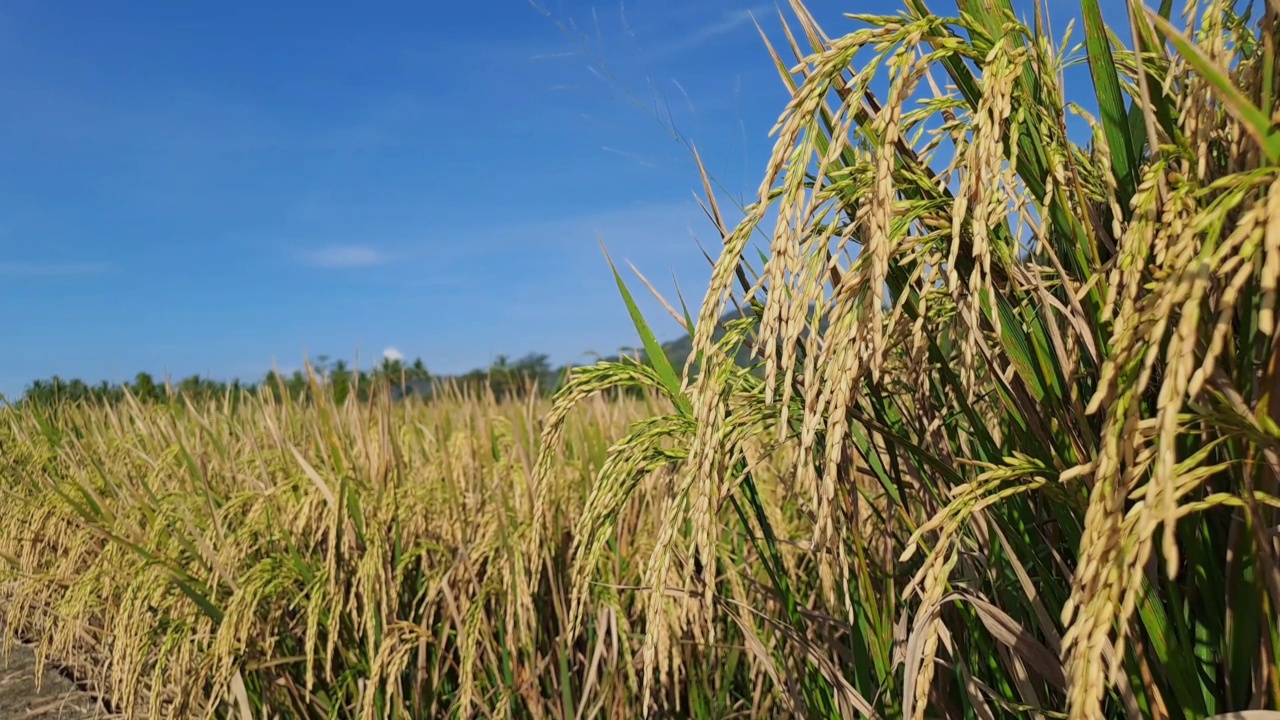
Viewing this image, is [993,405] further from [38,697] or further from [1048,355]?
[38,697]

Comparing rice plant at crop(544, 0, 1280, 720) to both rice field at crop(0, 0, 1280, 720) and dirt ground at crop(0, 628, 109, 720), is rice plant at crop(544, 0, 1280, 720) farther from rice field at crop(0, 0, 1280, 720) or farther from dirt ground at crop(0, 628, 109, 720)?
dirt ground at crop(0, 628, 109, 720)

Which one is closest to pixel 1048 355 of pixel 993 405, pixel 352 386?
pixel 993 405

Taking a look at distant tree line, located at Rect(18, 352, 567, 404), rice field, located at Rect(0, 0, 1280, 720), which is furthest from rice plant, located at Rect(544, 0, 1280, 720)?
A: distant tree line, located at Rect(18, 352, 567, 404)

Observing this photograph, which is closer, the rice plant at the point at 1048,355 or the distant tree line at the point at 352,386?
the rice plant at the point at 1048,355

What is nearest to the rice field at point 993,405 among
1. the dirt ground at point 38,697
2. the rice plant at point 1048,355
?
the rice plant at point 1048,355

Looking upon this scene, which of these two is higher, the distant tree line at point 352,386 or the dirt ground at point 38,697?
the distant tree line at point 352,386

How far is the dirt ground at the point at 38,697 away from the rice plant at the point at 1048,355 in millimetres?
3489

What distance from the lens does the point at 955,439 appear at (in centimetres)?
170

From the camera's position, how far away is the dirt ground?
12.5 feet

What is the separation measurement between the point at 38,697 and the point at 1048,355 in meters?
4.65

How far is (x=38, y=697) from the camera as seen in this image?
407cm

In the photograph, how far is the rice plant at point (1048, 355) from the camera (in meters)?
0.80

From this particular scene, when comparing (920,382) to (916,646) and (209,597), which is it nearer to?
(916,646)

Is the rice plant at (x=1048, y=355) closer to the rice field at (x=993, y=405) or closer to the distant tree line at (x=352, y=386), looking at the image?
the rice field at (x=993, y=405)
